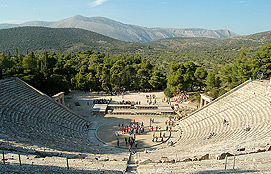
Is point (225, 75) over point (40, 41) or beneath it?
beneath

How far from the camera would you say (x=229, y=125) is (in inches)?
708

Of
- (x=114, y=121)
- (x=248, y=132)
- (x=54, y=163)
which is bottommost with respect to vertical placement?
(x=114, y=121)

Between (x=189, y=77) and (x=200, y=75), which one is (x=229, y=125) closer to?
(x=189, y=77)

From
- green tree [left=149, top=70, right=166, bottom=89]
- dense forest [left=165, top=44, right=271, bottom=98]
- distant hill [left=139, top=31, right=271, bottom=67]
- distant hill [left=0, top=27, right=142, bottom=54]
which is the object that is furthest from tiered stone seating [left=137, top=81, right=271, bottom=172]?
distant hill [left=0, top=27, right=142, bottom=54]

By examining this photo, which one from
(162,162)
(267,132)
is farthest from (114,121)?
(267,132)

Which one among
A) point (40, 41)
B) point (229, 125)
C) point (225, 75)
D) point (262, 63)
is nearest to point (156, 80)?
point (225, 75)

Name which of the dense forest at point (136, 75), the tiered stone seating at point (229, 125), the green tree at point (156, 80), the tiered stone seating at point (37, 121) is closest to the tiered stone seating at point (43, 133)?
the tiered stone seating at point (37, 121)

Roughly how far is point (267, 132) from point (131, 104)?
20.6 meters

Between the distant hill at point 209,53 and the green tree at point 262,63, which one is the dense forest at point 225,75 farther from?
the distant hill at point 209,53

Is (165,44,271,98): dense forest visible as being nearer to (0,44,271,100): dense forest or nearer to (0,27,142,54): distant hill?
(0,44,271,100): dense forest

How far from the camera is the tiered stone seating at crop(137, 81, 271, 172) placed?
13.0 meters

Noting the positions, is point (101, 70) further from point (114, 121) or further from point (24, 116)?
point (24, 116)

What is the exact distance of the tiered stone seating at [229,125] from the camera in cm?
1303

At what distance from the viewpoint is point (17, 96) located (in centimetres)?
2000
